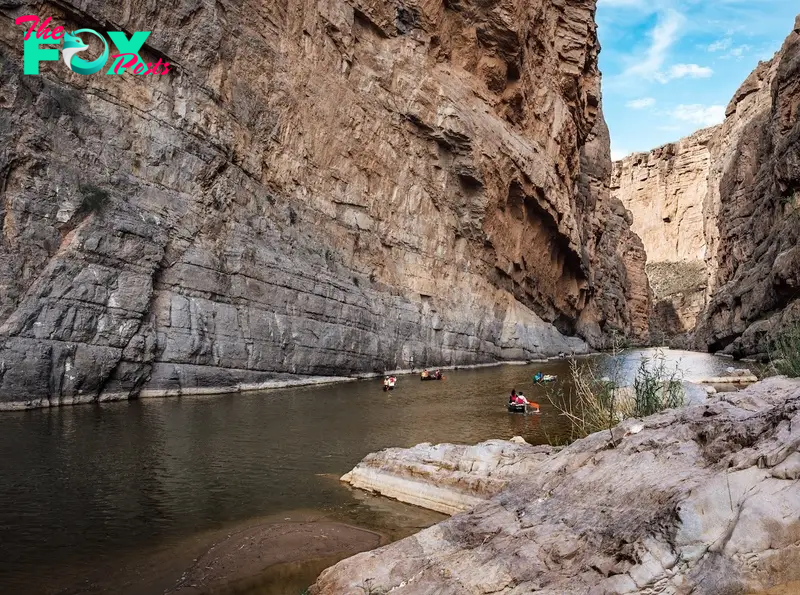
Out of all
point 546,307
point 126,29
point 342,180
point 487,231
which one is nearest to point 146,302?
point 126,29

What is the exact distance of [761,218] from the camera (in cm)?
4619

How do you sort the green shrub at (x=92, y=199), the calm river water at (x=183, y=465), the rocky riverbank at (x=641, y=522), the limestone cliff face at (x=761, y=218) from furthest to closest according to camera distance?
the limestone cliff face at (x=761, y=218), the green shrub at (x=92, y=199), the calm river water at (x=183, y=465), the rocky riverbank at (x=641, y=522)

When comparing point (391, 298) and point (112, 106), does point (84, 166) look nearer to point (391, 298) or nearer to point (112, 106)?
point (112, 106)

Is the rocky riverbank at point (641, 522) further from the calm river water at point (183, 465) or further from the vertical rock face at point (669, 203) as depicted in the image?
the vertical rock face at point (669, 203)

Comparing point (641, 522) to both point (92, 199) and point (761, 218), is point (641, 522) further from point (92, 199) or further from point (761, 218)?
point (761, 218)

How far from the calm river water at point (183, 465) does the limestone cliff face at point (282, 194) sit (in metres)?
3.41

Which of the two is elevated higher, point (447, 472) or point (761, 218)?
point (761, 218)

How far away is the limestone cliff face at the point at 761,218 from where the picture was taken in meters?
35.3

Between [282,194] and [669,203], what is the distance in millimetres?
125189

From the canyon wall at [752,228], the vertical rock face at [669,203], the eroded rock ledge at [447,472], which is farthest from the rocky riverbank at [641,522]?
the vertical rock face at [669,203]

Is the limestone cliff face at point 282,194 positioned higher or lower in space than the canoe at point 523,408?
higher

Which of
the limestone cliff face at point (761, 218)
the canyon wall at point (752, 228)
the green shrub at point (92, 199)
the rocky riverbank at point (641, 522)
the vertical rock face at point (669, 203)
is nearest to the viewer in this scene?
the rocky riverbank at point (641, 522)

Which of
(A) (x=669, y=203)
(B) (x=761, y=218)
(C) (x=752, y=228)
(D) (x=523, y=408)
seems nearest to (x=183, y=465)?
(D) (x=523, y=408)

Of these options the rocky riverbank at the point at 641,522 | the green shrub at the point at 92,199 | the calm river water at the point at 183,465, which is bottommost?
the calm river water at the point at 183,465
